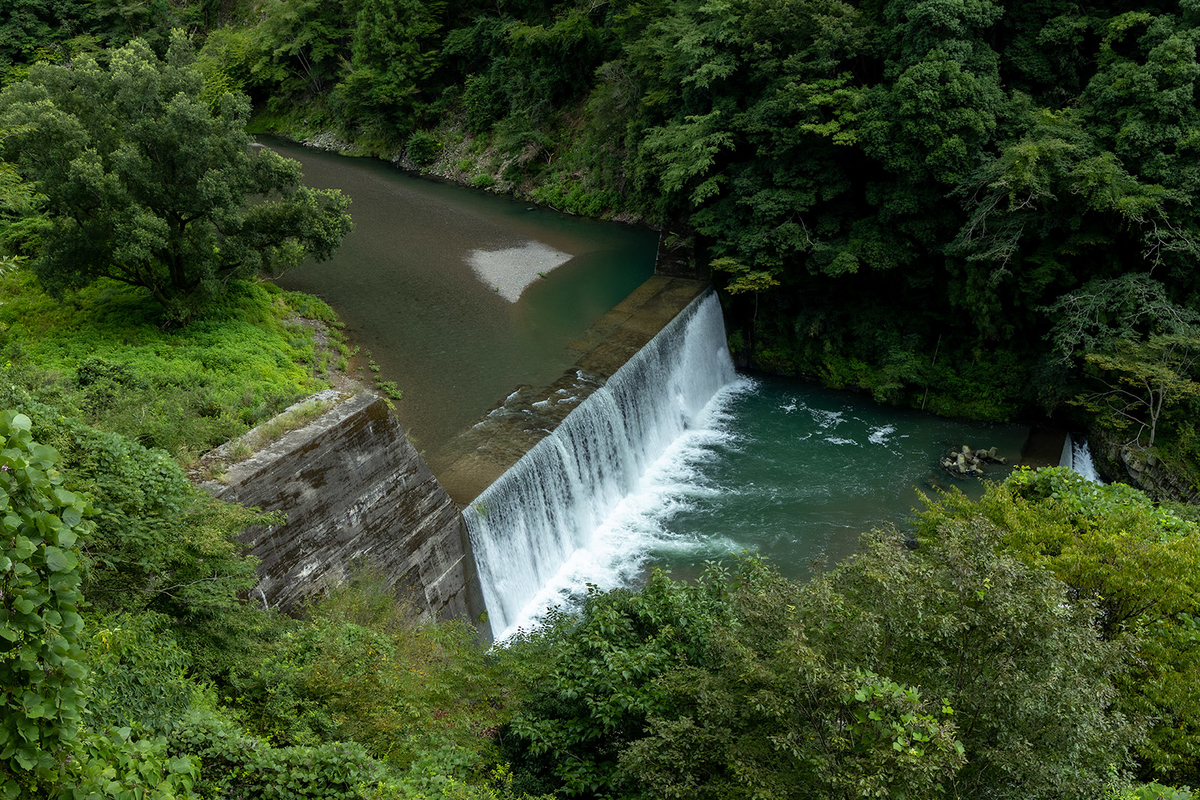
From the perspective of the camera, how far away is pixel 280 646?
741 cm

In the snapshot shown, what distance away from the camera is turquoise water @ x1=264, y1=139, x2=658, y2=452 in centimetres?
1644

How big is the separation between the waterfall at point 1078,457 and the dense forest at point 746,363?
750 millimetres

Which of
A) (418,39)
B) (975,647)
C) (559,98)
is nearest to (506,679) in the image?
(975,647)

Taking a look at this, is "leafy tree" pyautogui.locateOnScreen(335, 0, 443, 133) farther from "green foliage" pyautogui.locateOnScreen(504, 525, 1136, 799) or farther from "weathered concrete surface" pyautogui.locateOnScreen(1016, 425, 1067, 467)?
"green foliage" pyautogui.locateOnScreen(504, 525, 1136, 799)

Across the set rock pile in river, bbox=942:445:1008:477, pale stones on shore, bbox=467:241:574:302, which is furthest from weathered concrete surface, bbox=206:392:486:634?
rock pile in river, bbox=942:445:1008:477

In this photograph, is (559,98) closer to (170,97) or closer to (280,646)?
(170,97)

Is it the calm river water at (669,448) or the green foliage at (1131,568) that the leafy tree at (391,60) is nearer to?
the calm river water at (669,448)

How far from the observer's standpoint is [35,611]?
3.36 meters

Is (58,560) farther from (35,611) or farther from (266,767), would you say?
(266,767)

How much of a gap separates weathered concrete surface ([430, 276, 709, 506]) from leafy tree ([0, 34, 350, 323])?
17.3 feet

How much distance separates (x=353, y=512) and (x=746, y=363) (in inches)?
504

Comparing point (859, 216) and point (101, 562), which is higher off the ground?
point (101, 562)

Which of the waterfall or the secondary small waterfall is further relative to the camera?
the waterfall

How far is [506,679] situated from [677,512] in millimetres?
7920
